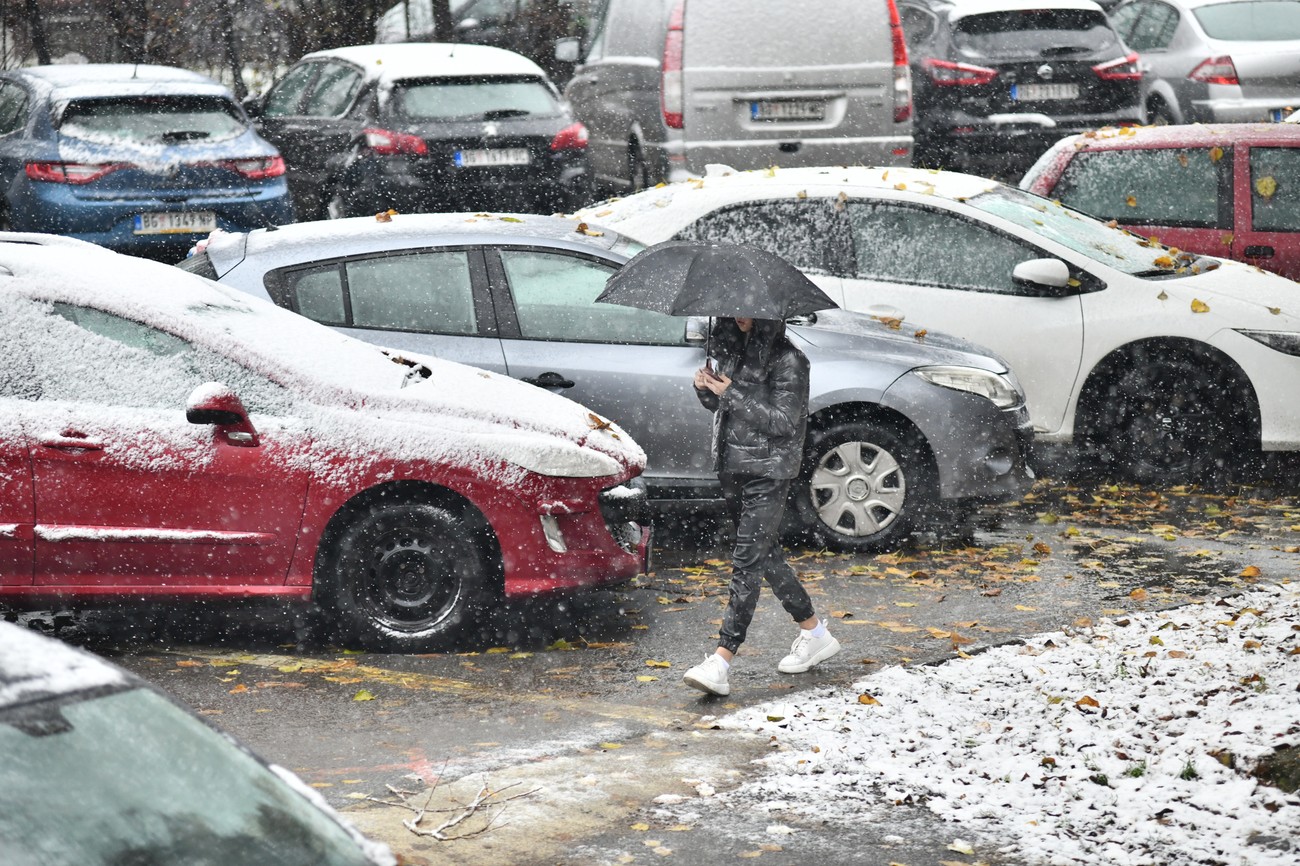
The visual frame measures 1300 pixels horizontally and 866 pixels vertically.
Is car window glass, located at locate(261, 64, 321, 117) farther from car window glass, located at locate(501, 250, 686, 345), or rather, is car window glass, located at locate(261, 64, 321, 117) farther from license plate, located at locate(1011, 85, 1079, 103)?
car window glass, located at locate(501, 250, 686, 345)

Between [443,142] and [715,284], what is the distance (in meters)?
8.07

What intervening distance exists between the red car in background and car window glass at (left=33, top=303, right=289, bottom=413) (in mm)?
6395

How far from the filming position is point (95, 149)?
13.0 metres

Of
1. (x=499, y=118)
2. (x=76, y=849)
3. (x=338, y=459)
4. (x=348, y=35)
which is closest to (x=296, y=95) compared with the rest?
(x=499, y=118)

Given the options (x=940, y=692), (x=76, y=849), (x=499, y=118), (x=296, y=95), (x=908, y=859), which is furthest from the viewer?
(x=296, y=95)

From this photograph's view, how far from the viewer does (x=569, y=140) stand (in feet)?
48.6

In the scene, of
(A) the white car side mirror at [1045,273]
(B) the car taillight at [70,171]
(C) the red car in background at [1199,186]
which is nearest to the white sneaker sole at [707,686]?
(A) the white car side mirror at [1045,273]

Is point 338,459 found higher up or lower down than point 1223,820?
higher up

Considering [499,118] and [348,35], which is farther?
[348,35]

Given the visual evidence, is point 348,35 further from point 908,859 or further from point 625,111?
point 908,859

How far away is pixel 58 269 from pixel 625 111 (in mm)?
9570

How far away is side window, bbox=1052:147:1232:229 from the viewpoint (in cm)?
1174

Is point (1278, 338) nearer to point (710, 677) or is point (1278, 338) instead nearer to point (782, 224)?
point (782, 224)

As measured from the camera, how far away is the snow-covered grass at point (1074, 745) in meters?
5.04
